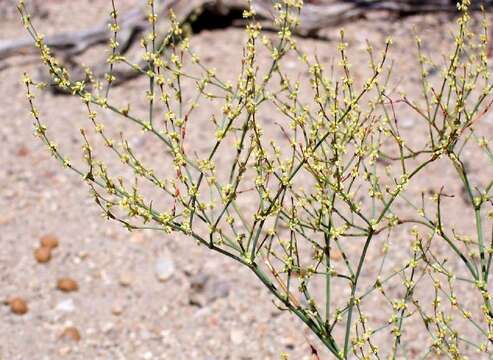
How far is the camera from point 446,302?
182 inches

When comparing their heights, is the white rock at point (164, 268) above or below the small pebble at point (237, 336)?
above

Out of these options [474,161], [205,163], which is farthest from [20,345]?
[474,161]

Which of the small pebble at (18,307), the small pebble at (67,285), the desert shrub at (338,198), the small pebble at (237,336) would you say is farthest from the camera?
the small pebble at (67,285)

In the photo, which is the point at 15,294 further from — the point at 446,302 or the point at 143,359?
the point at 446,302

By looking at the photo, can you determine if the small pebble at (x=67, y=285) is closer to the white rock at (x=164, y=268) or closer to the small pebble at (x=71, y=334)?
the small pebble at (x=71, y=334)

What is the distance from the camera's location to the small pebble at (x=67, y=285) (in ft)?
16.0

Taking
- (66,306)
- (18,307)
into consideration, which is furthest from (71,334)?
(18,307)

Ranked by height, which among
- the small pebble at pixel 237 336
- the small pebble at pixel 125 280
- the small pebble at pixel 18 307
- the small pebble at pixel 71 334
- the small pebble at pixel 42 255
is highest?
the small pebble at pixel 42 255

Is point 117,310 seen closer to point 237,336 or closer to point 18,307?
point 18,307

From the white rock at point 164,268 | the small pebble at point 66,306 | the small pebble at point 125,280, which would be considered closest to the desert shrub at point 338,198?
the white rock at point 164,268

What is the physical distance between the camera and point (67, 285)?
16.0ft

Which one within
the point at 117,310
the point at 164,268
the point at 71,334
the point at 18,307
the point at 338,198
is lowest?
the point at 71,334

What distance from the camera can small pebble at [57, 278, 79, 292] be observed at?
487 centimetres

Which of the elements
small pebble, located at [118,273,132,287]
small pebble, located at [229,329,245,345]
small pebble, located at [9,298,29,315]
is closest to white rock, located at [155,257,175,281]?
small pebble, located at [118,273,132,287]
